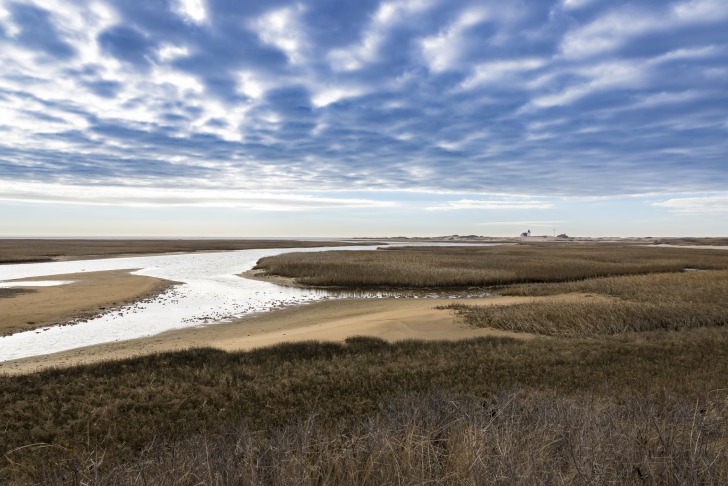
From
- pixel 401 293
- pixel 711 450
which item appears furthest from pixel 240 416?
pixel 401 293

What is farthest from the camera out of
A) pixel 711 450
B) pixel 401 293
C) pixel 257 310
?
pixel 401 293

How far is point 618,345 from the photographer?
47.6 ft

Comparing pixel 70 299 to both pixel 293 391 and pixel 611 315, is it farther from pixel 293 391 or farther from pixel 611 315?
pixel 611 315

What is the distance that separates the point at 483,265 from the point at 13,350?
146ft

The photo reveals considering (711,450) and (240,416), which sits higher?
(711,450)

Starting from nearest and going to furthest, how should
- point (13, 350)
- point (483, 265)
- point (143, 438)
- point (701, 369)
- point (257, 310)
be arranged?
point (143, 438)
point (701, 369)
point (13, 350)
point (257, 310)
point (483, 265)

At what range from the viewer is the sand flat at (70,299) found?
71.3 feet

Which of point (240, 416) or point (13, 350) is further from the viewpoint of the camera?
point (13, 350)

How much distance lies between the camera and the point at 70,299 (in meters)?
28.0

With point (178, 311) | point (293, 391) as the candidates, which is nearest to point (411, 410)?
Answer: point (293, 391)

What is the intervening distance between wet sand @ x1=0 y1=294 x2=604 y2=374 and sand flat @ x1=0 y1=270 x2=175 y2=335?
718cm

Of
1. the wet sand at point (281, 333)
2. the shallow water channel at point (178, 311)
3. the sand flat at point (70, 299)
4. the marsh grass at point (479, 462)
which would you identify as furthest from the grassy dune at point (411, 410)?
the sand flat at point (70, 299)

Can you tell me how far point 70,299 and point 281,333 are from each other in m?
18.1

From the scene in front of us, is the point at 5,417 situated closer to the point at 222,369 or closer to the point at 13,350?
the point at 222,369
